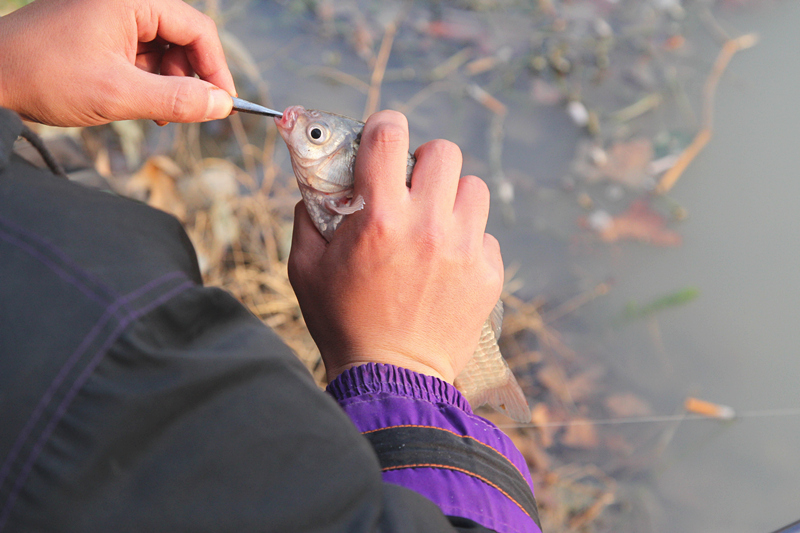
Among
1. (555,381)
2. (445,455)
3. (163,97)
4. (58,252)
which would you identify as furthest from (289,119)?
(555,381)

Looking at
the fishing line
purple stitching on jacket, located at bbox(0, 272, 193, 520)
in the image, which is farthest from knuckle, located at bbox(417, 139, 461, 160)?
the fishing line

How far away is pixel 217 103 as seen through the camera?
1154mm

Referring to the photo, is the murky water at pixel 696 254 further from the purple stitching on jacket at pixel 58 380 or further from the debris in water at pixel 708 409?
the purple stitching on jacket at pixel 58 380

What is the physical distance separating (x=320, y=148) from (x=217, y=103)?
305mm

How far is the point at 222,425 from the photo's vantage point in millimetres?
597

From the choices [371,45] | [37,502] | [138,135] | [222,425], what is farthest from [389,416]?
[371,45]

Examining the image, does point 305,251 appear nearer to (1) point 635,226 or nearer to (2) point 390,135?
(2) point 390,135

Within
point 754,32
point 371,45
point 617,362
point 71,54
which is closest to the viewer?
point 71,54

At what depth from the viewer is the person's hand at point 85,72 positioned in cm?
107

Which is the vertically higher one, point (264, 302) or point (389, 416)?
point (389, 416)

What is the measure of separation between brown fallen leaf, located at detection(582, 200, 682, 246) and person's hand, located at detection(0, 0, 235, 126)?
2.16 meters

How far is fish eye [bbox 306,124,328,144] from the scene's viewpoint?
1.37 meters

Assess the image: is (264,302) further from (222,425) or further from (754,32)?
(754,32)

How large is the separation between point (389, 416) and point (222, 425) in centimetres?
39
